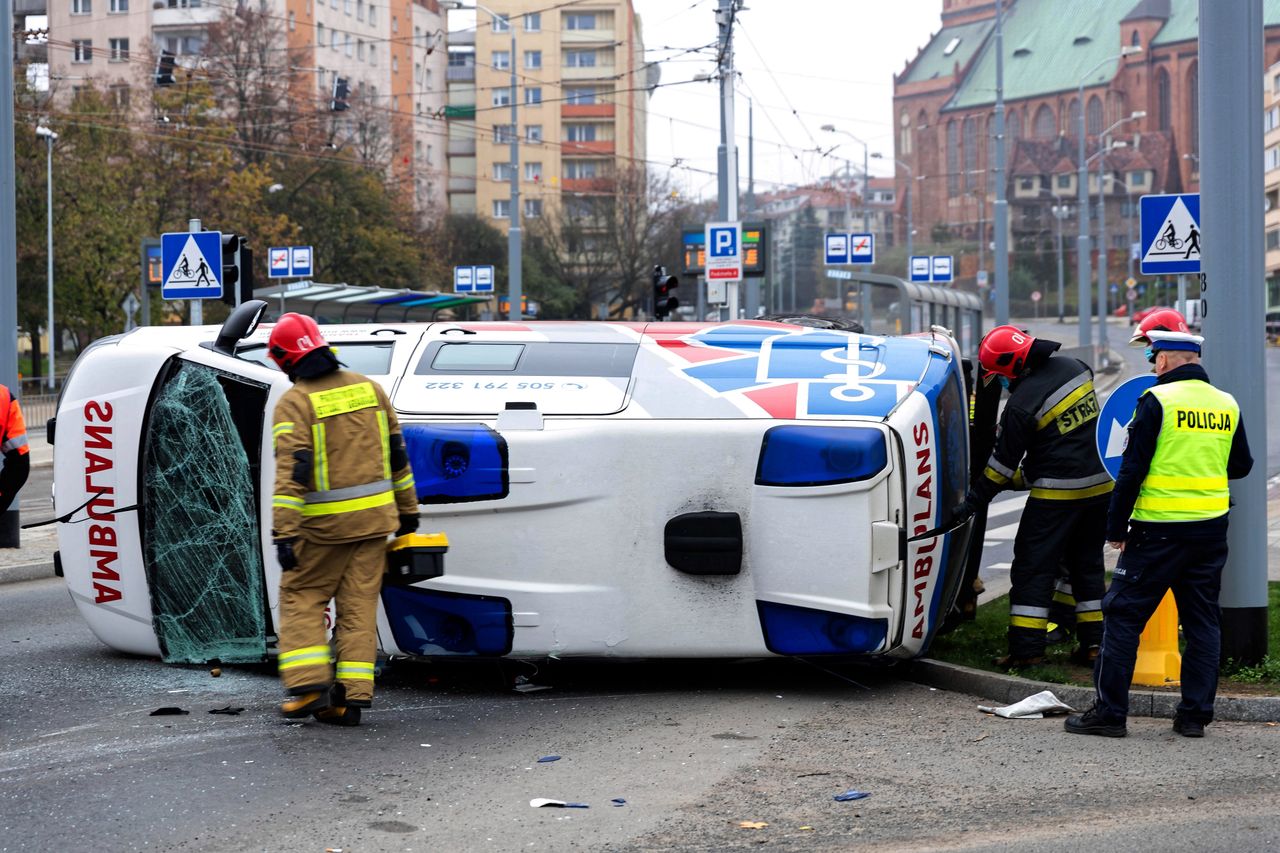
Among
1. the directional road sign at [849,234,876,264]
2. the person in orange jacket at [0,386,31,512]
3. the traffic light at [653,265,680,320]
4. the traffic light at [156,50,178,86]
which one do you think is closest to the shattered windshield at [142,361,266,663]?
the person in orange jacket at [0,386,31,512]

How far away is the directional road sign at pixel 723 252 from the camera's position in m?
22.9

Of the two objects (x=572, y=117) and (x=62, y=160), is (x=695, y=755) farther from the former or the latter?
(x=572, y=117)

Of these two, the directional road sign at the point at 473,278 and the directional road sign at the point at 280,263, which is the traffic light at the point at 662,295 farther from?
the directional road sign at the point at 473,278

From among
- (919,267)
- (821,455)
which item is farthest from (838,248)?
(821,455)

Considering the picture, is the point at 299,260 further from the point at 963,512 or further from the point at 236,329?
the point at 963,512

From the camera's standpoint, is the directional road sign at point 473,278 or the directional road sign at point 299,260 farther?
the directional road sign at point 473,278

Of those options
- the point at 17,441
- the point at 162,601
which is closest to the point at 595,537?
the point at 162,601

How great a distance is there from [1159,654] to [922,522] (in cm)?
120

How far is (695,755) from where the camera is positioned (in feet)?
21.5

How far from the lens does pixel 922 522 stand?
773 centimetres

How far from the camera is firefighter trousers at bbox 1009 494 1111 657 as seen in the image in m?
8.04

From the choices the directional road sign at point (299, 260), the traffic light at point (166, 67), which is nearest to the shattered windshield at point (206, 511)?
the directional road sign at point (299, 260)

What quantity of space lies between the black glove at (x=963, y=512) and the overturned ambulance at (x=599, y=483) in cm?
3

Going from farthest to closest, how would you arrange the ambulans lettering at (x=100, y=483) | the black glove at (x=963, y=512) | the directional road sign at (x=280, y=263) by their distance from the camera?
the directional road sign at (x=280, y=263) → the ambulans lettering at (x=100, y=483) → the black glove at (x=963, y=512)
